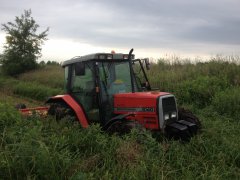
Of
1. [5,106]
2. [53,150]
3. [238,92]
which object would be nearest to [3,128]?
[5,106]

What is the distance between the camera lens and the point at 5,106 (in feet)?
22.6

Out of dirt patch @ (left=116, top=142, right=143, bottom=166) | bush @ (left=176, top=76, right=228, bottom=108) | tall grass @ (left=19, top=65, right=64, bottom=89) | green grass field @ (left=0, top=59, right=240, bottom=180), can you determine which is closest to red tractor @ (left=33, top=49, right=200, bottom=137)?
green grass field @ (left=0, top=59, right=240, bottom=180)

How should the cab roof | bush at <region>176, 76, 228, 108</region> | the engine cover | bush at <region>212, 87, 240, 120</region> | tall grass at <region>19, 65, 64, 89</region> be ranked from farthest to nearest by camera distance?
1. tall grass at <region>19, 65, 64, 89</region>
2. bush at <region>176, 76, 228, 108</region>
3. bush at <region>212, 87, 240, 120</region>
4. the cab roof
5. the engine cover

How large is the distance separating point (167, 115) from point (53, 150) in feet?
9.35

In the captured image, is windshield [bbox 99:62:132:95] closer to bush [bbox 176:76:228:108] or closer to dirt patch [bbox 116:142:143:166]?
dirt patch [bbox 116:142:143:166]

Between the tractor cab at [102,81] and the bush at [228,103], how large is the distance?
4.00 metres

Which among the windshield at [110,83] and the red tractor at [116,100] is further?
the windshield at [110,83]

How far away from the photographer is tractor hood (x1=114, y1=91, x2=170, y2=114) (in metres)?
6.93

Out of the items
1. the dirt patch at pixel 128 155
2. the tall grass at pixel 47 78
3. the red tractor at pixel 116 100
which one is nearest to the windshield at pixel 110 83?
the red tractor at pixel 116 100

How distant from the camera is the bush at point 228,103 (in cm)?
1061

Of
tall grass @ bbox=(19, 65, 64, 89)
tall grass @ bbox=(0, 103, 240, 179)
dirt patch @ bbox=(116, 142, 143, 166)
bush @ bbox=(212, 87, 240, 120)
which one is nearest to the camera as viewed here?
tall grass @ bbox=(0, 103, 240, 179)

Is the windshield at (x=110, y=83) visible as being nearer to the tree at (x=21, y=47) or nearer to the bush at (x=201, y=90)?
the bush at (x=201, y=90)

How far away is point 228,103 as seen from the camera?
35.6 feet

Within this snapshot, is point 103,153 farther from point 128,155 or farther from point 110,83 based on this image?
point 110,83
